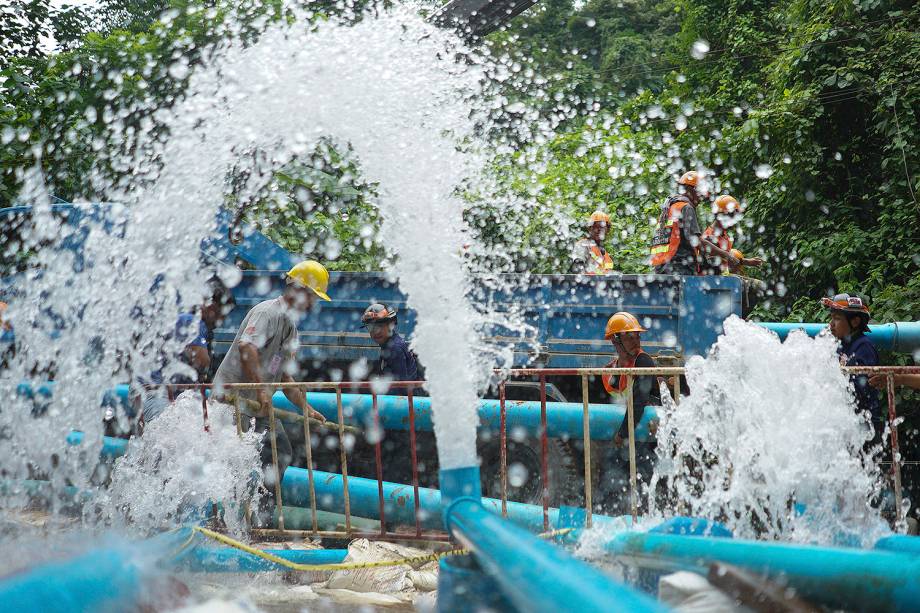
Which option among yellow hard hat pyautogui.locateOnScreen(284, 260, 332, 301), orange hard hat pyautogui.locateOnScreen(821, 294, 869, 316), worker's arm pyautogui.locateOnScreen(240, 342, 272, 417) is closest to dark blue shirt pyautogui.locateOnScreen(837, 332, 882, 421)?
orange hard hat pyautogui.locateOnScreen(821, 294, 869, 316)

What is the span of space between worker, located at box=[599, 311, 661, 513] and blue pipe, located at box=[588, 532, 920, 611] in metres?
3.74

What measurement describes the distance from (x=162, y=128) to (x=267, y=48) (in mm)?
8556

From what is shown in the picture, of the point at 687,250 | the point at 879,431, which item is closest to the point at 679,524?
the point at 879,431

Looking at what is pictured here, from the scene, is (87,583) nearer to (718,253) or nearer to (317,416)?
(317,416)

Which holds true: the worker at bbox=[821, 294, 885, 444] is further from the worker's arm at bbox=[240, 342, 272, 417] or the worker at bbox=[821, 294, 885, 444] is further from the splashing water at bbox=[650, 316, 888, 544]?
the worker's arm at bbox=[240, 342, 272, 417]

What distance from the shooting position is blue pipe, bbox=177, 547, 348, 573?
11.4ft

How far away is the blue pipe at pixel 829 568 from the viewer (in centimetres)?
159

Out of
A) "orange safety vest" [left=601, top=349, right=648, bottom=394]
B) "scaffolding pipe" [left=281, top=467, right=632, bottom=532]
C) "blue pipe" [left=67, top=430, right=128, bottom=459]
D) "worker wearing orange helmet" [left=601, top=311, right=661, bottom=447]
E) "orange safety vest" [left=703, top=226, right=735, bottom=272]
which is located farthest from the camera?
"orange safety vest" [left=703, top=226, right=735, bottom=272]

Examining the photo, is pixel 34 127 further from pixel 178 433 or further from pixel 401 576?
pixel 401 576

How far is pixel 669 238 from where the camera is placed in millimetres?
7930

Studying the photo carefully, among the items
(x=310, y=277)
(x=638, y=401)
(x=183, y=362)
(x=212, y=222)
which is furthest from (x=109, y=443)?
(x=638, y=401)

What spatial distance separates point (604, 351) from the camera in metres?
7.06

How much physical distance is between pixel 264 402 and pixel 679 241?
169 inches

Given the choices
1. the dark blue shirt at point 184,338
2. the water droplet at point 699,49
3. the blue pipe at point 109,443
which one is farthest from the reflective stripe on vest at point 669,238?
the water droplet at point 699,49
